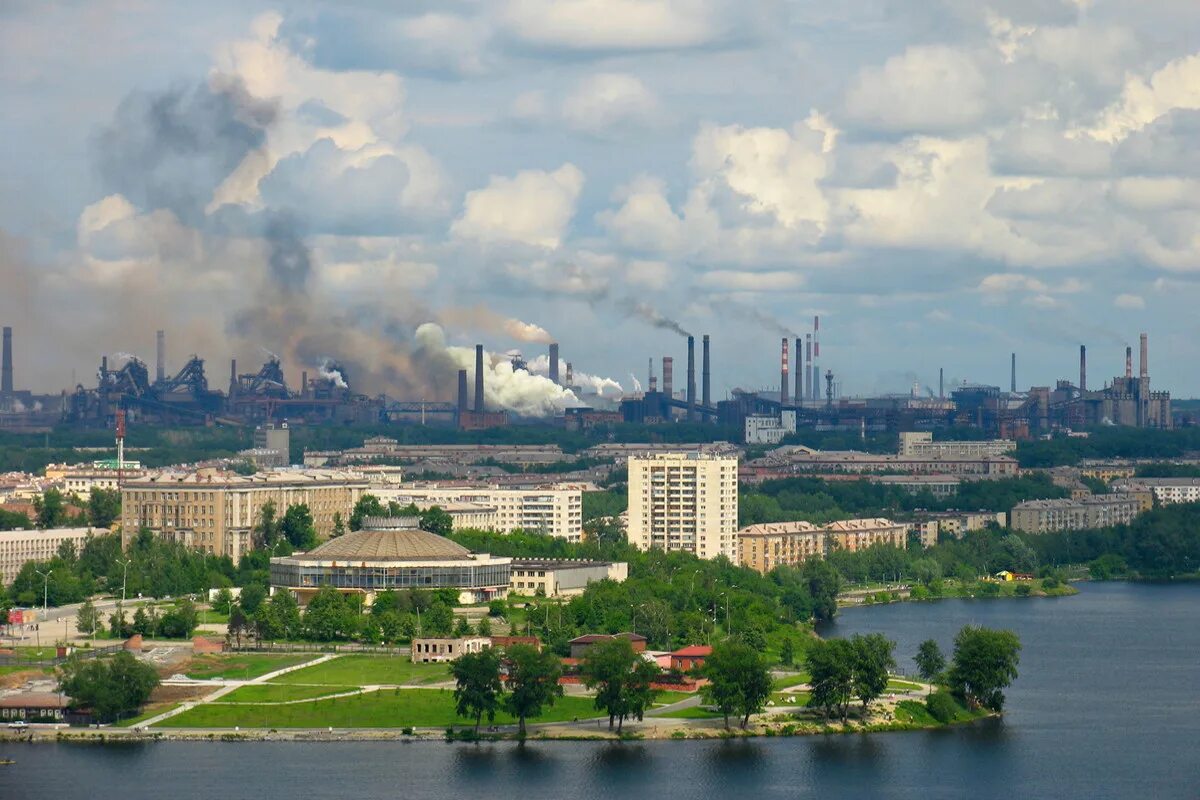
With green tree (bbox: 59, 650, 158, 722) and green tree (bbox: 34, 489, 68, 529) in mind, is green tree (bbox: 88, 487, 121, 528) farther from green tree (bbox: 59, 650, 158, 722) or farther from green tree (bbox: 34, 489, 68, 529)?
green tree (bbox: 59, 650, 158, 722)

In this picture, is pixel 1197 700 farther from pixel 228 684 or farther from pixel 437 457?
pixel 437 457

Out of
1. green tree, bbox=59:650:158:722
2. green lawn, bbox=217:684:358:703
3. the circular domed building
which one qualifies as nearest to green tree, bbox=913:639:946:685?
green lawn, bbox=217:684:358:703

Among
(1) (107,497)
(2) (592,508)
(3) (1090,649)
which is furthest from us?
(2) (592,508)

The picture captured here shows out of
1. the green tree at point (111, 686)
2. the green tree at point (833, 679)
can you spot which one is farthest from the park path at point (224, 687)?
the green tree at point (833, 679)

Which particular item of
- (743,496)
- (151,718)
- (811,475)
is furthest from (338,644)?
(811,475)

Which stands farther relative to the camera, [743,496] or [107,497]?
[743,496]

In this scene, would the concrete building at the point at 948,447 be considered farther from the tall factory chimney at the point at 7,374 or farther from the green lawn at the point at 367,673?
the green lawn at the point at 367,673
